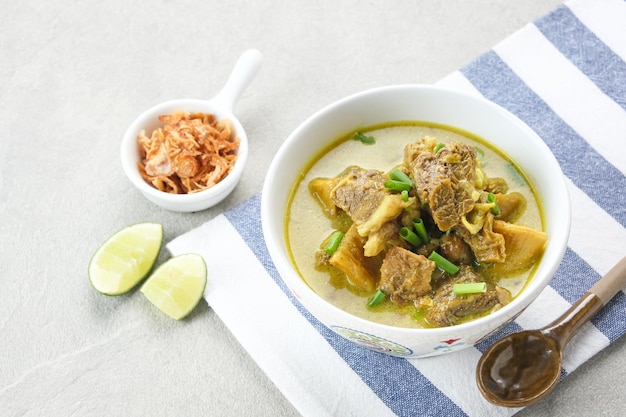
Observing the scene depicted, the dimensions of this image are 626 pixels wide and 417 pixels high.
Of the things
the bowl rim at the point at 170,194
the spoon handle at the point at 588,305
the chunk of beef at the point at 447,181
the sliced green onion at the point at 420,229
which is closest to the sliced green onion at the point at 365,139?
the chunk of beef at the point at 447,181

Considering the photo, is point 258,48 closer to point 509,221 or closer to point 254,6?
point 254,6

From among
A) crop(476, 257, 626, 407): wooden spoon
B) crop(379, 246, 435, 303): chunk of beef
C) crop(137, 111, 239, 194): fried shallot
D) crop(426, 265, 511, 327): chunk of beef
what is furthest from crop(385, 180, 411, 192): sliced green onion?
crop(137, 111, 239, 194): fried shallot

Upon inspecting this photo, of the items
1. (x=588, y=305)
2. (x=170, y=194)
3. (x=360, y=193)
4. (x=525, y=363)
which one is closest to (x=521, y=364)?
(x=525, y=363)

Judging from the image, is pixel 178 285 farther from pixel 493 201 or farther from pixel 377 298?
pixel 493 201

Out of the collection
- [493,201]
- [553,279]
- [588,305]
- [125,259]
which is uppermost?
[493,201]

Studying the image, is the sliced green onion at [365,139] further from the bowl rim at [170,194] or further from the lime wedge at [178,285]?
the lime wedge at [178,285]

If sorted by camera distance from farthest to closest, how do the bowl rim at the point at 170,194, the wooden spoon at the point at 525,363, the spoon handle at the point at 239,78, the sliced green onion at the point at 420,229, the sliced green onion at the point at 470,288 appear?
the spoon handle at the point at 239,78, the bowl rim at the point at 170,194, the wooden spoon at the point at 525,363, the sliced green onion at the point at 420,229, the sliced green onion at the point at 470,288
